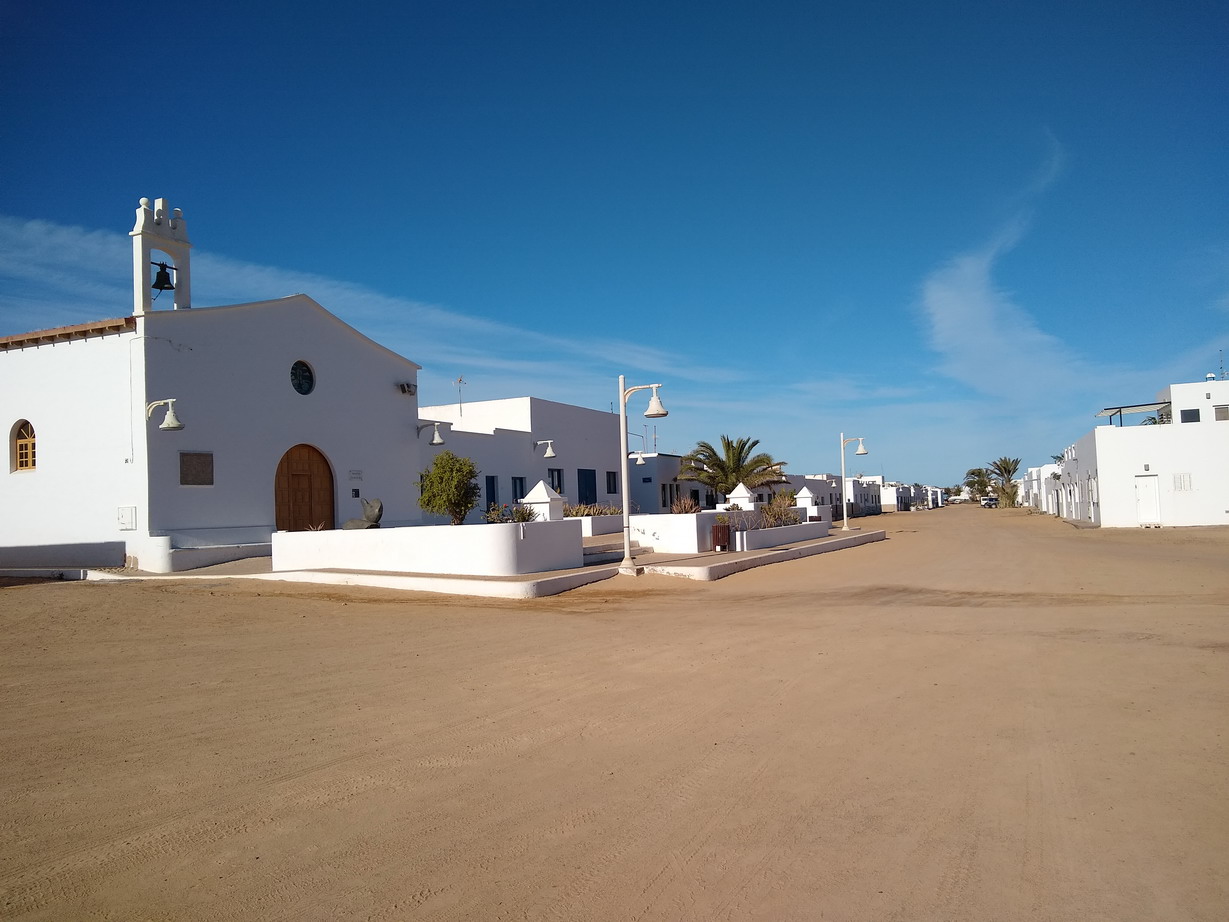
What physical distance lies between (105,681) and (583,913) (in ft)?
21.5

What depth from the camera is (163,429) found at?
19.3m

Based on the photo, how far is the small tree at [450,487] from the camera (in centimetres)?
2084

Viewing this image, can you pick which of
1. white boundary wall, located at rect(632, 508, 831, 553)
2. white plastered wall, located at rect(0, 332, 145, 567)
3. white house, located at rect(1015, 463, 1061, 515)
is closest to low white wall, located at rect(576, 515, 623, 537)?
white boundary wall, located at rect(632, 508, 831, 553)

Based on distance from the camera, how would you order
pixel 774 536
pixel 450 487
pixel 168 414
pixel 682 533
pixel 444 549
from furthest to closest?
A: 1. pixel 774 536
2. pixel 682 533
3. pixel 450 487
4. pixel 168 414
5. pixel 444 549

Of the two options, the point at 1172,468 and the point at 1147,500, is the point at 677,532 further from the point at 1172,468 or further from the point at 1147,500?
the point at 1172,468

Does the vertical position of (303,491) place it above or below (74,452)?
below

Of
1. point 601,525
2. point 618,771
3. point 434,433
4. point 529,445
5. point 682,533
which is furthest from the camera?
point 529,445

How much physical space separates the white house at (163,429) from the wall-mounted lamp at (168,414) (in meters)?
0.03

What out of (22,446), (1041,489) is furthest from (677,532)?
(1041,489)

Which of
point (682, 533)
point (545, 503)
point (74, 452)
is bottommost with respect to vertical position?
point (682, 533)

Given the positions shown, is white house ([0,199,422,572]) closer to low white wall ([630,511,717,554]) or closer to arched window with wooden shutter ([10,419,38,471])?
arched window with wooden shutter ([10,419,38,471])

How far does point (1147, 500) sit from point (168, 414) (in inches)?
1571

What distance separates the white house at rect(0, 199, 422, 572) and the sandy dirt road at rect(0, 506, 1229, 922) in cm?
864

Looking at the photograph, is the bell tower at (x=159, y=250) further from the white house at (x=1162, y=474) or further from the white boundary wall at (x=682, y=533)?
the white house at (x=1162, y=474)
